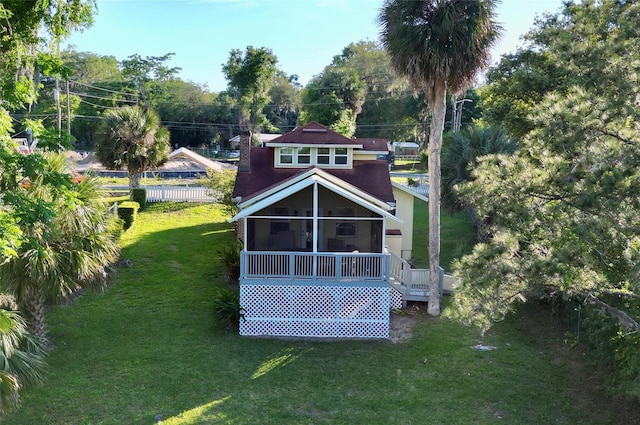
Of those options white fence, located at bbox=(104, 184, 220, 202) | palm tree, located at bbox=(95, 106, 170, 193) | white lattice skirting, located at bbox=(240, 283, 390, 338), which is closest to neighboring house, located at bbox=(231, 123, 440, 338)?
white lattice skirting, located at bbox=(240, 283, 390, 338)

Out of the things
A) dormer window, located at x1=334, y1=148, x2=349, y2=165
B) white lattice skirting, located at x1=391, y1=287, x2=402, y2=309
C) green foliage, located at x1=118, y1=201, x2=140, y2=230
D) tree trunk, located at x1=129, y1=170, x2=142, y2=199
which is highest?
dormer window, located at x1=334, y1=148, x2=349, y2=165

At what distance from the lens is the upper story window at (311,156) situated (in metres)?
19.3

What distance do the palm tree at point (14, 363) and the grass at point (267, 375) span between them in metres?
1.71

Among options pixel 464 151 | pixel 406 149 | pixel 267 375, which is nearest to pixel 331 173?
pixel 464 151

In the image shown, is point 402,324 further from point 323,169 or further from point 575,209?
point 575,209

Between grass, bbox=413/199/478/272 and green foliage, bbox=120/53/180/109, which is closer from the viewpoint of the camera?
grass, bbox=413/199/478/272

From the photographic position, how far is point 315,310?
49.1 feet

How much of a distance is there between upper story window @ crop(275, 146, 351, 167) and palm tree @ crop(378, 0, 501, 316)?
4.58 metres

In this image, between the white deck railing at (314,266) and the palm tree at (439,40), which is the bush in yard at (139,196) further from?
the palm tree at (439,40)

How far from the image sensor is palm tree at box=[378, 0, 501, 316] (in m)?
14.5

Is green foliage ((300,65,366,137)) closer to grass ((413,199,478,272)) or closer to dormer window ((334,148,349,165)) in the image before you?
grass ((413,199,478,272))

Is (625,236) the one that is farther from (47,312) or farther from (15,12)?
(47,312)

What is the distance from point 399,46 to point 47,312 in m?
13.4

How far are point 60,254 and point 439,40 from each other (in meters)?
11.5
